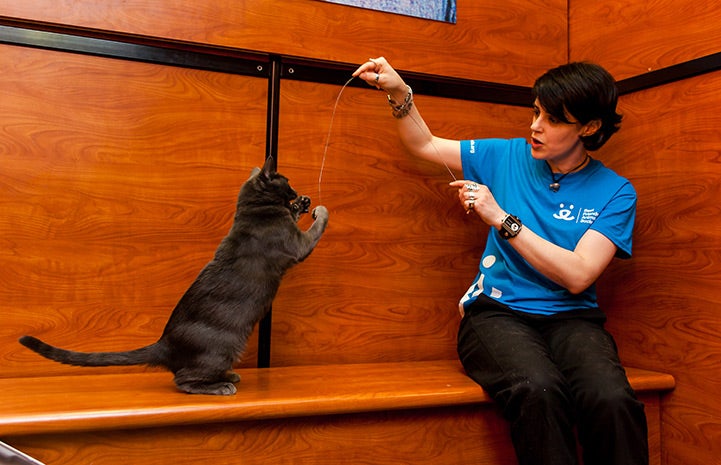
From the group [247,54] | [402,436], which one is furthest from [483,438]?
[247,54]

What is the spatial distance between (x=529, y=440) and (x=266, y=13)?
1.26 metres

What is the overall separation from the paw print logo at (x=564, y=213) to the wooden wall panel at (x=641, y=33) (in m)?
0.58

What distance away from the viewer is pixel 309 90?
64.8 inches

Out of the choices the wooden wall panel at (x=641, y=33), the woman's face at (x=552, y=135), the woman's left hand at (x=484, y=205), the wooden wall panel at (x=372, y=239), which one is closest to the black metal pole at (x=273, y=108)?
the wooden wall panel at (x=372, y=239)

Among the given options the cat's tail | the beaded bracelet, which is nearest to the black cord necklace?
the beaded bracelet

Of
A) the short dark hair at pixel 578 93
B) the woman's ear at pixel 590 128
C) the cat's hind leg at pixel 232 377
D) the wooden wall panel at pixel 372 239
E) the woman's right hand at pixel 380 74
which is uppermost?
the woman's right hand at pixel 380 74

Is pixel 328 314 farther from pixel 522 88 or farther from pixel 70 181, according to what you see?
pixel 522 88

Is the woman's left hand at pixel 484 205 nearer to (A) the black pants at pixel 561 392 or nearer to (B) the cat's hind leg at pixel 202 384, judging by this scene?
(A) the black pants at pixel 561 392

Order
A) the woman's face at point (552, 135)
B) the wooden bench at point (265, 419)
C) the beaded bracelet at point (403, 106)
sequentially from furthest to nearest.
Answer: the beaded bracelet at point (403, 106) < the woman's face at point (552, 135) < the wooden bench at point (265, 419)

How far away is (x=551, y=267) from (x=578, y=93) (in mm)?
426

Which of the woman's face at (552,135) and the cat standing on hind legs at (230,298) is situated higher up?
the woman's face at (552,135)

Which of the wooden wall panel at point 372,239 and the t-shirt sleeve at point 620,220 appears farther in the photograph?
the wooden wall panel at point 372,239

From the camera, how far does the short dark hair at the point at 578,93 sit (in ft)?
4.61

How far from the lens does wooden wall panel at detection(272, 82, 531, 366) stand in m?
1.63
